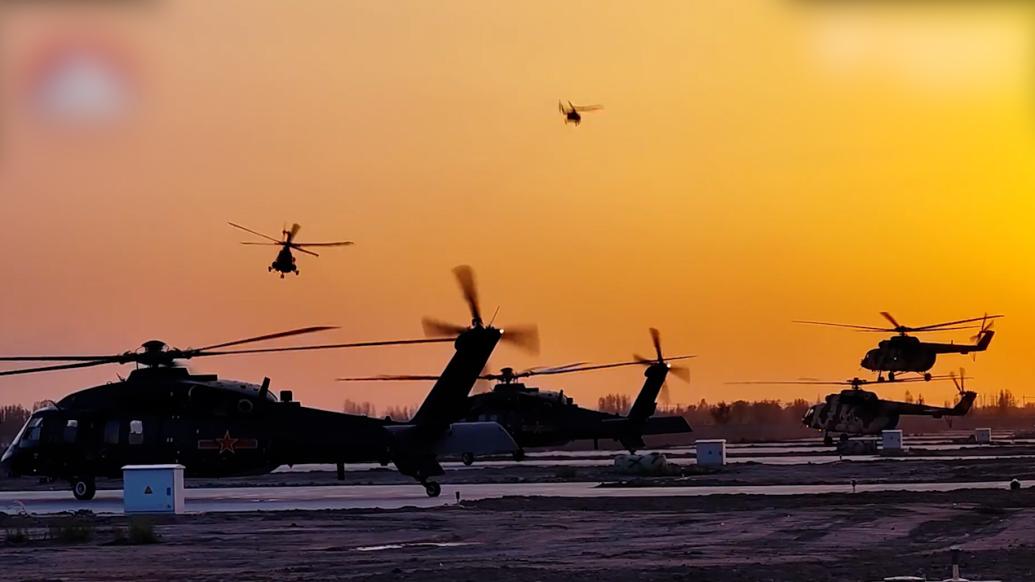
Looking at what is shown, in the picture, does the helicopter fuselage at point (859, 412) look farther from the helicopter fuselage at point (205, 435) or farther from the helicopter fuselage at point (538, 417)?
the helicopter fuselage at point (205, 435)

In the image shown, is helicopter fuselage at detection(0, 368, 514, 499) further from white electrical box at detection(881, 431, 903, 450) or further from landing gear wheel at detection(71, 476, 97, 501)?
white electrical box at detection(881, 431, 903, 450)

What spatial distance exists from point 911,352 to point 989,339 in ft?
18.7

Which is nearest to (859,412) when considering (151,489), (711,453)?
(711,453)

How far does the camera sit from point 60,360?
4322 cm

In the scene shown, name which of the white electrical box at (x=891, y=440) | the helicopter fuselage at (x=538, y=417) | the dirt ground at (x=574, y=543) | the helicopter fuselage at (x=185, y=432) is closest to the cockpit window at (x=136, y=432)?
the helicopter fuselage at (x=185, y=432)

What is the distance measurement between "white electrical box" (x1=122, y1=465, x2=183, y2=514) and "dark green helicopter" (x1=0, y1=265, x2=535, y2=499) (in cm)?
488

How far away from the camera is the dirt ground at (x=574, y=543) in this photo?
2412 cm

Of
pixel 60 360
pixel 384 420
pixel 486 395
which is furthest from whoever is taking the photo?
pixel 486 395

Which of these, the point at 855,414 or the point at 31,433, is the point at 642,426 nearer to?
the point at 855,414

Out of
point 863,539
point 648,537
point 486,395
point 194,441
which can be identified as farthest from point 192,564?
point 486,395

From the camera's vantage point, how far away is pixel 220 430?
154ft

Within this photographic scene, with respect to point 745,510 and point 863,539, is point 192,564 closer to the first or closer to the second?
point 863,539

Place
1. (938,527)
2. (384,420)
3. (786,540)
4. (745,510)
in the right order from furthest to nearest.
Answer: (384,420)
(745,510)
(938,527)
(786,540)

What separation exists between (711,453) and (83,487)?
29.5m
